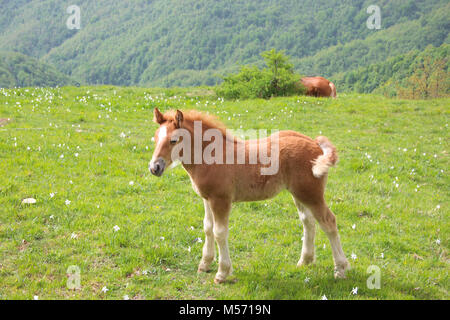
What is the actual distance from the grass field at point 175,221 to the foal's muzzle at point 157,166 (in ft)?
6.18

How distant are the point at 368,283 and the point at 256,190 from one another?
7.63 feet

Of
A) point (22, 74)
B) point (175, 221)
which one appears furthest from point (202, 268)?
point (22, 74)

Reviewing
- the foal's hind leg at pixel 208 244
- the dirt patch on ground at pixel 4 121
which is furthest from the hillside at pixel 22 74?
the foal's hind leg at pixel 208 244

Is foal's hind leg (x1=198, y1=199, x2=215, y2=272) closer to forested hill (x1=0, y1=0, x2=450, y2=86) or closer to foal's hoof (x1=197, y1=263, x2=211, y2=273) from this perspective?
foal's hoof (x1=197, y1=263, x2=211, y2=273)

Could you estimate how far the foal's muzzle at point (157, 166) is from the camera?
18.2ft

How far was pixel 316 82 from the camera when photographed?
72.3 feet

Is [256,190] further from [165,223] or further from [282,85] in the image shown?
[282,85]

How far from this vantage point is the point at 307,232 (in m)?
6.73

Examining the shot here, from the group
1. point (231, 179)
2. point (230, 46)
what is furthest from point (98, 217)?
point (230, 46)

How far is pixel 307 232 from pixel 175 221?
9.47ft

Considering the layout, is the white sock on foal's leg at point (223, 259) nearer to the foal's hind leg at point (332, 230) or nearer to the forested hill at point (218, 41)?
the foal's hind leg at point (332, 230)

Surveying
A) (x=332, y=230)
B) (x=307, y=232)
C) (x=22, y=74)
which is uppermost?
(x=22, y=74)

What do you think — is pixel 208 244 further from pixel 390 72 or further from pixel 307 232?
pixel 390 72
